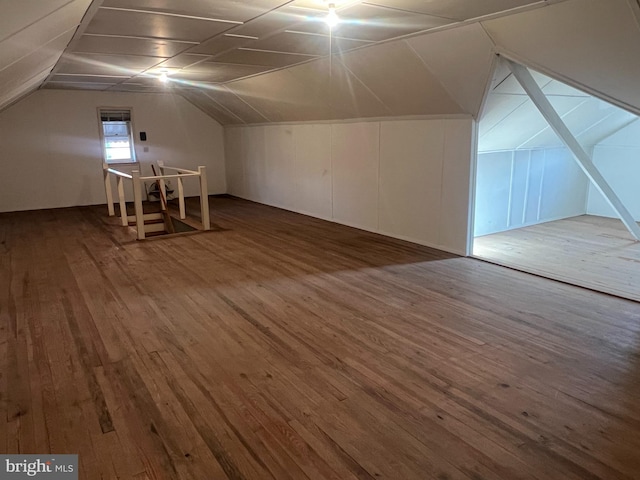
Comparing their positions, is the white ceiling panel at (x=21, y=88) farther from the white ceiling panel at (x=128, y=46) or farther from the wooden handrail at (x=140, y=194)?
the wooden handrail at (x=140, y=194)

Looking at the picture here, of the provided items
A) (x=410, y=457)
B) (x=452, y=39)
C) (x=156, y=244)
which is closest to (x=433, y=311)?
(x=410, y=457)

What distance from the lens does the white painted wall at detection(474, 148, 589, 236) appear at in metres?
6.21

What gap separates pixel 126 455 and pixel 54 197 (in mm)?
8312

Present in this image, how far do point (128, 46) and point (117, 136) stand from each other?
17.6 ft

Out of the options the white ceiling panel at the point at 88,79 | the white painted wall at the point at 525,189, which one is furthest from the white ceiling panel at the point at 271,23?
the white ceiling panel at the point at 88,79

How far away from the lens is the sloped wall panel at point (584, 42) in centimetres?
295

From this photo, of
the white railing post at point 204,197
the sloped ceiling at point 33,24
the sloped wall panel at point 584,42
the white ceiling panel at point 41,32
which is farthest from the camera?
the white railing post at point 204,197

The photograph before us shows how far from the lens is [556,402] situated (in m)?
2.42

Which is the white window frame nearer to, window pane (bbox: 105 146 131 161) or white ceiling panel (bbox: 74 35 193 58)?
window pane (bbox: 105 146 131 161)

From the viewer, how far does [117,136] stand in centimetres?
943

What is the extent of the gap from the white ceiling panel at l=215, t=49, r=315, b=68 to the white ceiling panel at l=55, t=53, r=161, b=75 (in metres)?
0.92

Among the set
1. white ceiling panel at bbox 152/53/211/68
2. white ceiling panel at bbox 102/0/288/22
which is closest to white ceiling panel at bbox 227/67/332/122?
white ceiling panel at bbox 152/53/211/68

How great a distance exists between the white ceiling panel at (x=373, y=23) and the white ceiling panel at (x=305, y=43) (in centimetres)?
18

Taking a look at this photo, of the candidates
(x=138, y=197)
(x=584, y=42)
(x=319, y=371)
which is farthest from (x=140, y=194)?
(x=584, y=42)
